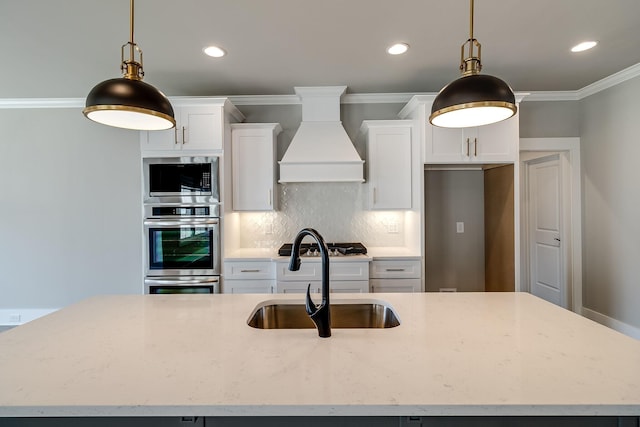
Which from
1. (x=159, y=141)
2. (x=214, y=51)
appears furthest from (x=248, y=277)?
(x=214, y=51)

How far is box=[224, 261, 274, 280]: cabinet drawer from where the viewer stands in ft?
10.2

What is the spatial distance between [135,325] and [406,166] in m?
2.72

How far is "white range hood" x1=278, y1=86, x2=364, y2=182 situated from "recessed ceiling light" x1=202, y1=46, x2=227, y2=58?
3.01ft

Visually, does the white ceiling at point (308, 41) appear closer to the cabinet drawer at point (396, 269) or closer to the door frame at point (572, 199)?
the door frame at point (572, 199)

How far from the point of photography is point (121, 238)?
3750 mm

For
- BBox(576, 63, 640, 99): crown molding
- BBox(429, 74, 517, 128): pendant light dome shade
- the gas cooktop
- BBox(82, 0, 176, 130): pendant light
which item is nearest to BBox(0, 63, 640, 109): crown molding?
BBox(576, 63, 640, 99): crown molding

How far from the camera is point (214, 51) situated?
8.58 ft

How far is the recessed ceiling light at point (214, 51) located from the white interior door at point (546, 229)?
3816mm

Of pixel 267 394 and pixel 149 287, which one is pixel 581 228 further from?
pixel 149 287

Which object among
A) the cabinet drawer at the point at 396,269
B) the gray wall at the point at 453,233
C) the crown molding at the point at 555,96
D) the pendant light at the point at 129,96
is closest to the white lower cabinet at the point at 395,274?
the cabinet drawer at the point at 396,269

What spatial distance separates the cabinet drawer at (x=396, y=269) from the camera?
3.11 meters

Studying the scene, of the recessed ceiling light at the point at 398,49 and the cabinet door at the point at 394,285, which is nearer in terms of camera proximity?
the recessed ceiling light at the point at 398,49

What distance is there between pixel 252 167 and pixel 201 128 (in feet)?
1.99

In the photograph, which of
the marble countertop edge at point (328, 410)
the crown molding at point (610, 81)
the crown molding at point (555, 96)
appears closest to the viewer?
the marble countertop edge at point (328, 410)
